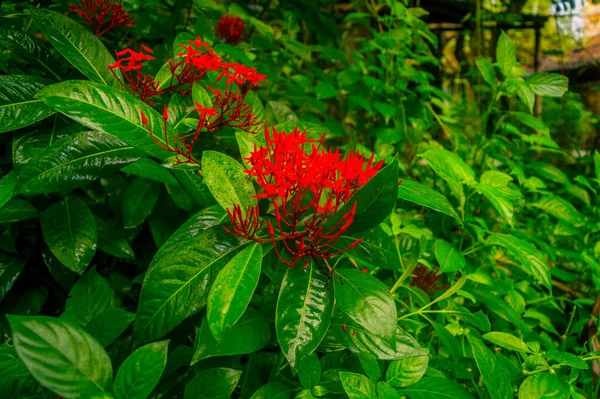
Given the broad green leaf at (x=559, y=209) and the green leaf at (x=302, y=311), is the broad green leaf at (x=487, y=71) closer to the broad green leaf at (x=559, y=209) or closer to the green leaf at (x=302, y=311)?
the broad green leaf at (x=559, y=209)

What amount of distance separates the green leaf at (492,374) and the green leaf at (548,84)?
782mm

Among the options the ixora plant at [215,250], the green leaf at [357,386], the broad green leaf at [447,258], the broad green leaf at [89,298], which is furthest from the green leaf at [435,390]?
the broad green leaf at [89,298]

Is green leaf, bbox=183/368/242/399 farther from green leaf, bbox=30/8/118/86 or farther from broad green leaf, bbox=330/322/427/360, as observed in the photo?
green leaf, bbox=30/8/118/86

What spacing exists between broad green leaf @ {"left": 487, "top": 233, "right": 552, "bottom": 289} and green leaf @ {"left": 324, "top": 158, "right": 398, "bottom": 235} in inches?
16.0

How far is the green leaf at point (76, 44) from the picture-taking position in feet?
2.66

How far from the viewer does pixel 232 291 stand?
52cm

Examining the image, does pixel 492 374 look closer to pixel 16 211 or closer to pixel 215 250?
pixel 215 250

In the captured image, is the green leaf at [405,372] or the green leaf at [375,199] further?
the green leaf at [405,372]

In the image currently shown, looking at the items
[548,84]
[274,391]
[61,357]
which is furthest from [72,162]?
[548,84]

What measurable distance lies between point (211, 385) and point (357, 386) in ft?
0.68

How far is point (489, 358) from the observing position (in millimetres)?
691

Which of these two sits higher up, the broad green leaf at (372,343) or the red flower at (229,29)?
the red flower at (229,29)

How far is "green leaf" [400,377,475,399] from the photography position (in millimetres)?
673

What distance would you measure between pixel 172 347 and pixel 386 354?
0.41 meters
